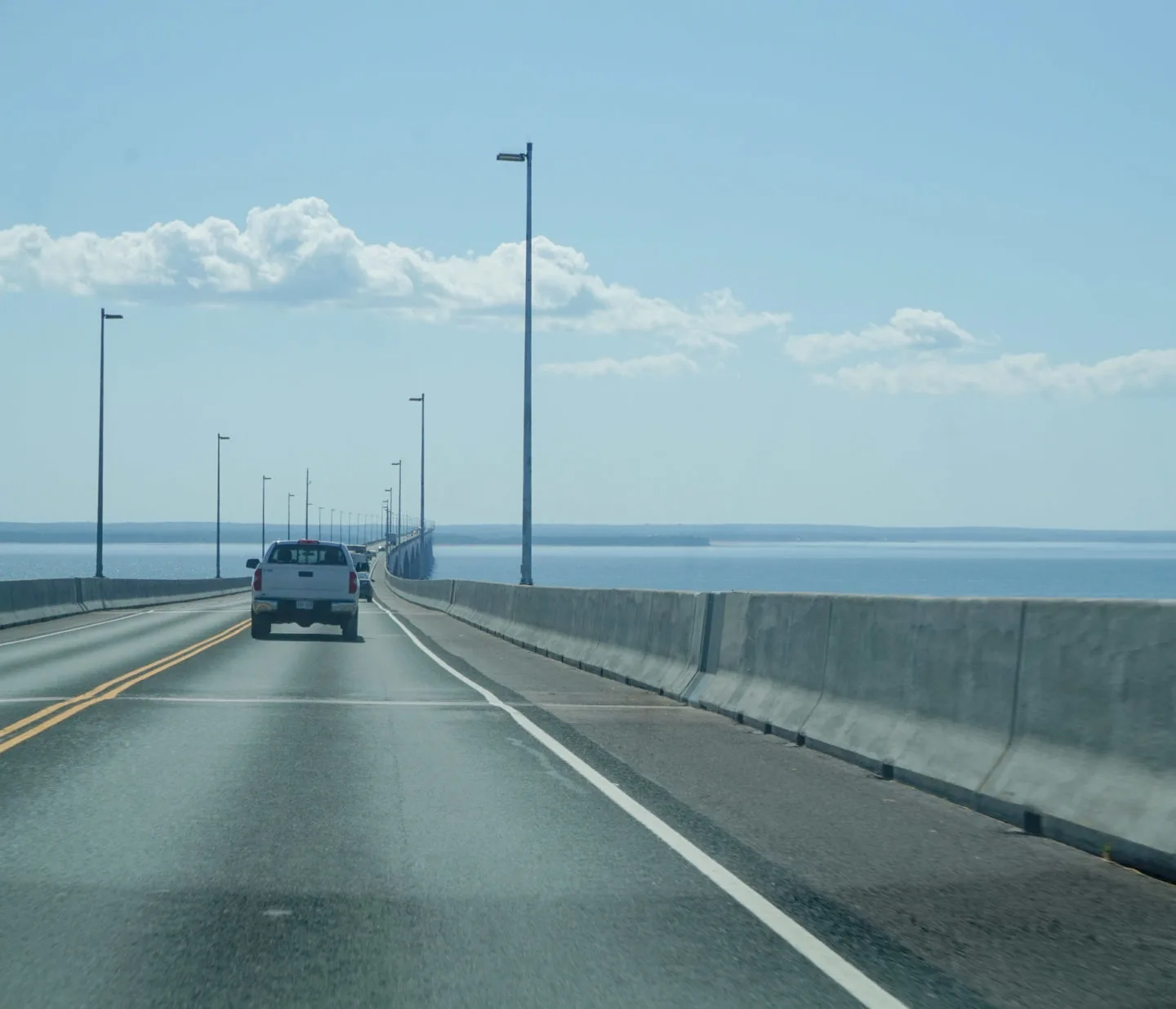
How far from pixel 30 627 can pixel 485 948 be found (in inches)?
1214

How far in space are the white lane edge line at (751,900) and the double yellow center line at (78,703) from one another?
4.42 metres

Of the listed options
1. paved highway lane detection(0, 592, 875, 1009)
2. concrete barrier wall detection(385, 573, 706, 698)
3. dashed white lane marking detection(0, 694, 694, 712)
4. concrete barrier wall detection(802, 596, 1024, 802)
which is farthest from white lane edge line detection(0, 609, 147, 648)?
concrete barrier wall detection(802, 596, 1024, 802)

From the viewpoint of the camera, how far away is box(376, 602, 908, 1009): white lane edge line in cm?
564

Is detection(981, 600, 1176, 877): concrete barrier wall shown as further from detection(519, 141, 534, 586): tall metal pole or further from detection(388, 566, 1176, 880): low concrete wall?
detection(519, 141, 534, 586): tall metal pole

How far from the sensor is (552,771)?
1116cm

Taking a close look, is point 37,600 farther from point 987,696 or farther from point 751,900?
point 751,900

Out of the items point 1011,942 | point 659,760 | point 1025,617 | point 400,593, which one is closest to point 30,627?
point 659,760

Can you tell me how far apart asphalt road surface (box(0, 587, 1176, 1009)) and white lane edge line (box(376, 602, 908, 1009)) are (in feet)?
0.08

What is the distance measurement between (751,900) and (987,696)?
3133mm

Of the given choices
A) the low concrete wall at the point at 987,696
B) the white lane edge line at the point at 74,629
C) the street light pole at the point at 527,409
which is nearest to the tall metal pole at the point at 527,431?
the street light pole at the point at 527,409

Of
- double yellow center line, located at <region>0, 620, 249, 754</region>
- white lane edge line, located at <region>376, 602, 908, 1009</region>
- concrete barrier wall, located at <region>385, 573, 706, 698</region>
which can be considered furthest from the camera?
concrete barrier wall, located at <region>385, 573, 706, 698</region>

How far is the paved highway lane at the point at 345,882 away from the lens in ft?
18.6

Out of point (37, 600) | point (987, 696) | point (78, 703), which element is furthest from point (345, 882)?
point (37, 600)

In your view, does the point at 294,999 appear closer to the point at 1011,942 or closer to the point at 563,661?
the point at 1011,942
